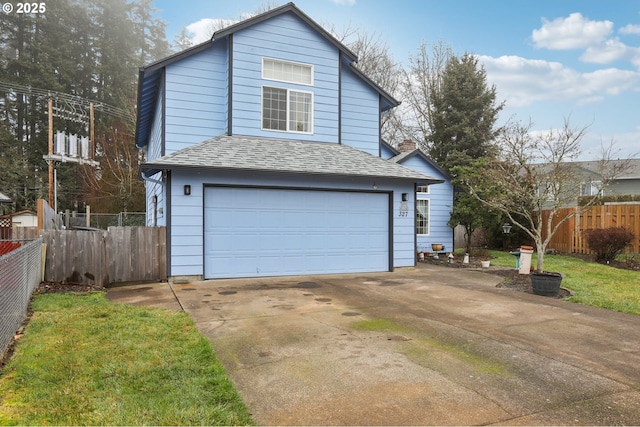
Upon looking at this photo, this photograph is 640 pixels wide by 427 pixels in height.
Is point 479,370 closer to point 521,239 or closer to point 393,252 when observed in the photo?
point 393,252

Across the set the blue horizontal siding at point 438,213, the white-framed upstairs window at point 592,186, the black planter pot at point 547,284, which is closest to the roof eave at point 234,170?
the white-framed upstairs window at point 592,186

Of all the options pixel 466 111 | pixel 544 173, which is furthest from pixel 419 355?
pixel 466 111

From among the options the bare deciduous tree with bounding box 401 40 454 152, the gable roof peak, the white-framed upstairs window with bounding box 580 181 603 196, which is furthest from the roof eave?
the bare deciduous tree with bounding box 401 40 454 152

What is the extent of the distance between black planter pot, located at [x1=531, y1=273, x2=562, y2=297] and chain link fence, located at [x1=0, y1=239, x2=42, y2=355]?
28.6ft

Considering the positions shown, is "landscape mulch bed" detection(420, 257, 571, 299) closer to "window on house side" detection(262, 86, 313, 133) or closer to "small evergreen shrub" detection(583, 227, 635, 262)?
"small evergreen shrub" detection(583, 227, 635, 262)

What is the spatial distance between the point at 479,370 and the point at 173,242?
24.0 feet

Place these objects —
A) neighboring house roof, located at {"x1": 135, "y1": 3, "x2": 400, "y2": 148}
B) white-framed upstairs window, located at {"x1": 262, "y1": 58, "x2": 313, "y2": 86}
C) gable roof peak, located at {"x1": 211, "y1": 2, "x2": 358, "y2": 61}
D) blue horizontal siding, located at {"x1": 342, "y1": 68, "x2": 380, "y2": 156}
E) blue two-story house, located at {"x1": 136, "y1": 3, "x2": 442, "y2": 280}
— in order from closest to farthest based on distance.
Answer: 1. blue two-story house, located at {"x1": 136, "y1": 3, "x2": 442, "y2": 280}
2. neighboring house roof, located at {"x1": 135, "y1": 3, "x2": 400, "y2": 148}
3. gable roof peak, located at {"x1": 211, "y1": 2, "x2": 358, "y2": 61}
4. white-framed upstairs window, located at {"x1": 262, "y1": 58, "x2": 313, "y2": 86}
5. blue horizontal siding, located at {"x1": 342, "y1": 68, "x2": 380, "y2": 156}

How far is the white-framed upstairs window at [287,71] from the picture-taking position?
36.3 feet

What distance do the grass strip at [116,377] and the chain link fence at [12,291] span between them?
19 cm

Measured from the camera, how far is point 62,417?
292cm

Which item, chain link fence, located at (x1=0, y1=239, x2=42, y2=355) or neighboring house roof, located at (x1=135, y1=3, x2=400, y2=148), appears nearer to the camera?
chain link fence, located at (x1=0, y1=239, x2=42, y2=355)

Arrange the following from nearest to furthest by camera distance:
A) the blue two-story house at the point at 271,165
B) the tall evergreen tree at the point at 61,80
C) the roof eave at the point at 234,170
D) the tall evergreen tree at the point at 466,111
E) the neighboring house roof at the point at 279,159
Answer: the roof eave at the point at 234,170 → the neighboring house roof at the point at 279,159 → the blue two-story house at the point at 271,165 → the tall evergreen tree at the point at 466,111 → the tall evergreen tree at the point at 61,80

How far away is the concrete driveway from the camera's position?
3115 millimetres

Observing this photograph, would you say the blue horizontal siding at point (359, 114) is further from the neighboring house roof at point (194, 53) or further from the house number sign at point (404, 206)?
the house number sign at point (404, 206)
